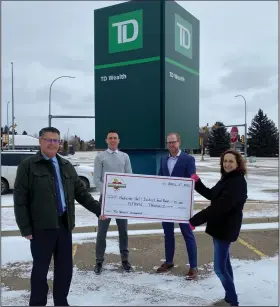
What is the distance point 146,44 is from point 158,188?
358 cm

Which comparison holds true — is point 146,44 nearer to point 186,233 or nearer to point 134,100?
point 134,100

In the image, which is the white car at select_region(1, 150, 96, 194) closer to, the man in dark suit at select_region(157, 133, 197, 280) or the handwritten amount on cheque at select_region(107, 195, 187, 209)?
the man in dark suit at select_region(157, 133, 197, 280)

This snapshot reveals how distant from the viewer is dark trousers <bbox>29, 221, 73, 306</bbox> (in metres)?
3.22

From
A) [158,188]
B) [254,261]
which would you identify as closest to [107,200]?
[158,188]

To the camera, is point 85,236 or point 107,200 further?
point 85,236

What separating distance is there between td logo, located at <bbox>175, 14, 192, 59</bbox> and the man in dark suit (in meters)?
3.11

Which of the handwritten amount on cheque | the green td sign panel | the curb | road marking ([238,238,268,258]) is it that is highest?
the green td sign panel

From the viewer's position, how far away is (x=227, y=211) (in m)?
3.32

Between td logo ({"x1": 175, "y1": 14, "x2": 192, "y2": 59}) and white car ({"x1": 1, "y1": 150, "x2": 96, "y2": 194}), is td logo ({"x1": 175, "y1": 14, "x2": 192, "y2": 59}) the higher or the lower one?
the higher one

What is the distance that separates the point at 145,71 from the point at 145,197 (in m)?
3.37

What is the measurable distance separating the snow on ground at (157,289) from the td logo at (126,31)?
4282 mm

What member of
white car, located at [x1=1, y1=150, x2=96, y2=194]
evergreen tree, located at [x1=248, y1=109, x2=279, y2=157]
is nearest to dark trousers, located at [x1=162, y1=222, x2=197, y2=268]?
white car, located at [x1=1, y1=150, x2=96, y2=194]

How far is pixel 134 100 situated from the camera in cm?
686

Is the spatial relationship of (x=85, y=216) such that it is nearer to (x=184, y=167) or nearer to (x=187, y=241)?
(x=187, y=241)
